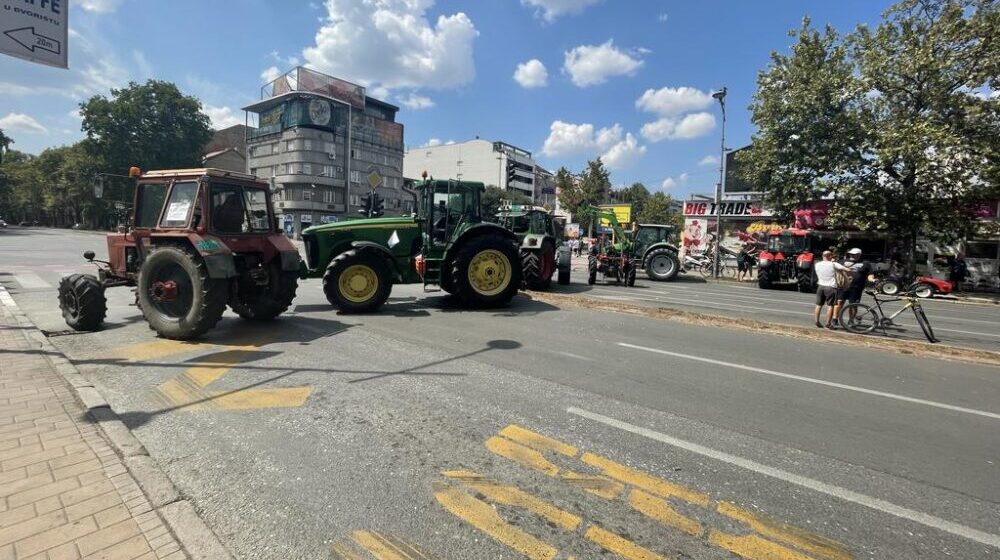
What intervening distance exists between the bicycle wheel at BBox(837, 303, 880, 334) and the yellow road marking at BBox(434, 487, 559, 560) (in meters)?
9.22

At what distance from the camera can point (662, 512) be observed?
280 cm

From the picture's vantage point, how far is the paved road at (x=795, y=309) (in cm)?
907

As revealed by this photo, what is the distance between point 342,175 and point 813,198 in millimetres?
60449

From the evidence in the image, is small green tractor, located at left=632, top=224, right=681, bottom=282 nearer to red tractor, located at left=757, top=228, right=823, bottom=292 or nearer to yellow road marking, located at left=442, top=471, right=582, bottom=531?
red tractor, located at left=757, top=228, right=823, bottom=292

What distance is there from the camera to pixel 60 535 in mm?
2389

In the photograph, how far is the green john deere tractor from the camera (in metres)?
9.05

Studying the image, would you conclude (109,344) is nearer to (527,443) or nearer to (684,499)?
(527,443)

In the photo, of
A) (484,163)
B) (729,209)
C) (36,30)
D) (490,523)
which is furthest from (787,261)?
(484,163)

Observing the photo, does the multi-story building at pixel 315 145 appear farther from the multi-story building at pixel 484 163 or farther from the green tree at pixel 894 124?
the green tree at pixel 894 124

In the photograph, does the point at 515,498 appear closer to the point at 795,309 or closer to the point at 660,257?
the point at 795,309

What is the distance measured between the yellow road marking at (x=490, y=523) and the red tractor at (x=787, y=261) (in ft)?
64.4

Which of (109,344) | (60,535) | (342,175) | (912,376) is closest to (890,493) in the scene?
(912,376)

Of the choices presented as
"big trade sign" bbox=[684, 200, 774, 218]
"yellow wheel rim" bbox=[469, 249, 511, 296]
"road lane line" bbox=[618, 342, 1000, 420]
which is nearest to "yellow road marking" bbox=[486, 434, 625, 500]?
"road lane line" bbox=[618, 342, 1000, 420]

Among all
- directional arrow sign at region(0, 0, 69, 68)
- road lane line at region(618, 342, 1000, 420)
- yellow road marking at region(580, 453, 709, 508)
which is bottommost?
yellow road marking at region(580, 453, 709, 508)
